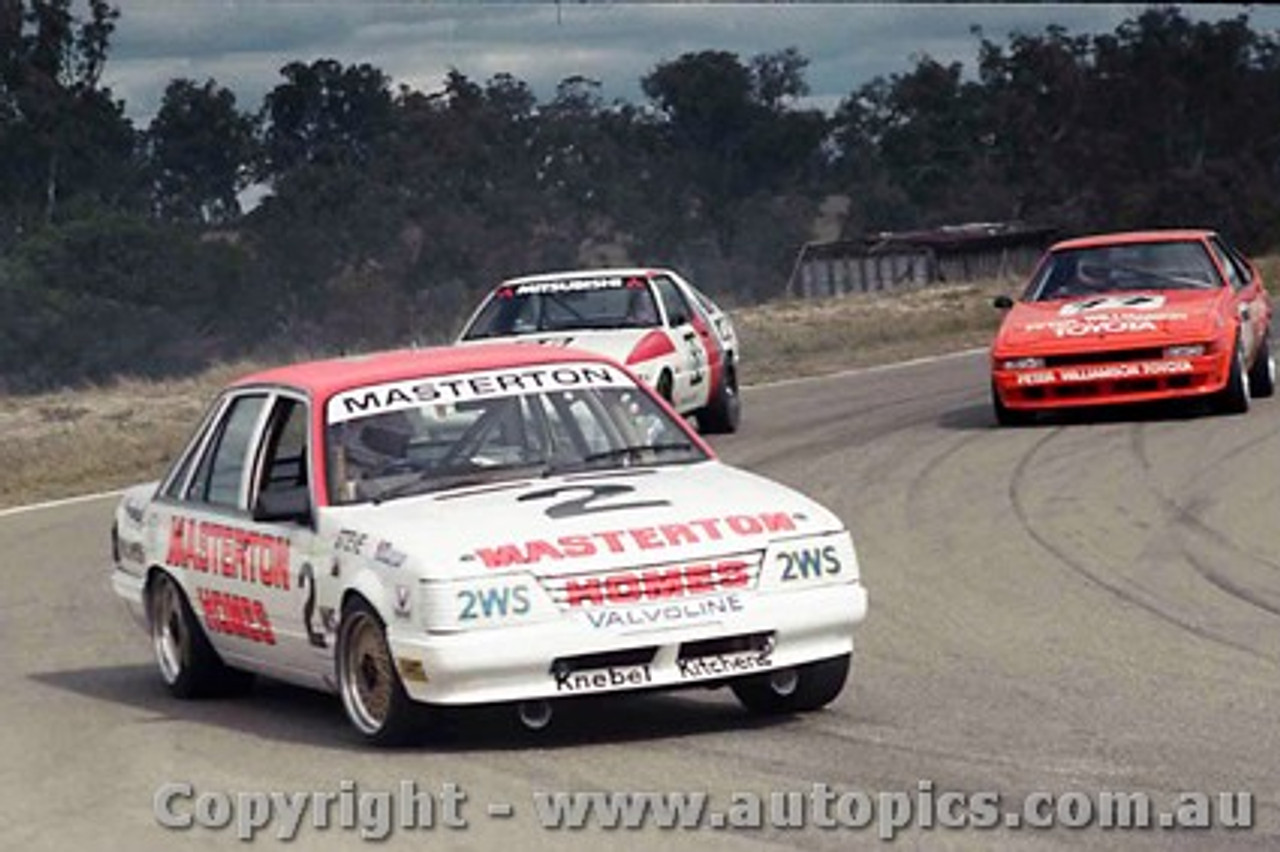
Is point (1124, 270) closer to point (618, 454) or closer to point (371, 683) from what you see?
point (618, 454)

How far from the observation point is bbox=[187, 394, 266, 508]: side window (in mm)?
11469

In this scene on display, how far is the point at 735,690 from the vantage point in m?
10.2

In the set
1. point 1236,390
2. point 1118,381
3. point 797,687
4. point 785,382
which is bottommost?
point 785,382

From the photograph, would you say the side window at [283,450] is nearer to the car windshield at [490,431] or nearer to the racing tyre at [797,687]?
the car windshield at [490,431]

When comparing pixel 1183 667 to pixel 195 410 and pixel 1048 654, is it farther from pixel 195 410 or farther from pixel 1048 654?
pixel 195 410

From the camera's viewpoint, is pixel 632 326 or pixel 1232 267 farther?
pixel 1232 267

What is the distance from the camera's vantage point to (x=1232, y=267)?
909 inches

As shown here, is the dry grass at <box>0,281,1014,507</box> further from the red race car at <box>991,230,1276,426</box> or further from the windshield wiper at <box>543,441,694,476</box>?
the windshield wiper at <box>543,441,694,476</box>

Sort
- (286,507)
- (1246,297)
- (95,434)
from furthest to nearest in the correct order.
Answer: (95,434) → (1246,297) → (286,507)

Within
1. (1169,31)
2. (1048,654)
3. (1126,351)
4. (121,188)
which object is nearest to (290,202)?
(121,188)

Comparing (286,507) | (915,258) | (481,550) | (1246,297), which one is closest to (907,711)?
(481,550)

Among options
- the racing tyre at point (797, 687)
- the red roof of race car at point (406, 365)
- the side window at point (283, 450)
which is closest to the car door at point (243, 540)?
the side window at point (283, 450)

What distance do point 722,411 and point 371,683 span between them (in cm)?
1402

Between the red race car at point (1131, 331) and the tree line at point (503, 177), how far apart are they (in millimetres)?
27682
